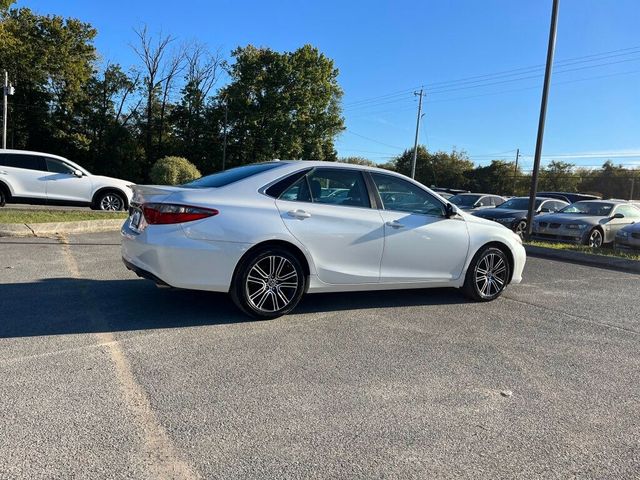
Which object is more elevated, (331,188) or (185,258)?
(331,188)

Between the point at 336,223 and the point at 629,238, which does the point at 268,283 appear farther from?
the point at 629,238

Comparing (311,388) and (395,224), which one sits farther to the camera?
(395,224)

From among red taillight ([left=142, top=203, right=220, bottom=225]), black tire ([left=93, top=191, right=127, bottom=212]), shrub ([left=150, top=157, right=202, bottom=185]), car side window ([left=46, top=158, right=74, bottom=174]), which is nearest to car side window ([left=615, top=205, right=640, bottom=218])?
red taillight ([left=142, top=203, right=220, bottom=225])

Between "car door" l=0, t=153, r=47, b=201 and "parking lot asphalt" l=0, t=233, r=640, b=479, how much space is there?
7.43 m

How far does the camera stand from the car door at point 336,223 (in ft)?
16.8

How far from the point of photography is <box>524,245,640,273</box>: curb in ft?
32.6

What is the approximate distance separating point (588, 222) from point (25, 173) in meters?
14.4

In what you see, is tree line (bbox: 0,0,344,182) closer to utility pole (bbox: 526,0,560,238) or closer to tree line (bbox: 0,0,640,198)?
tree line (bbox: 0,0,640,198)

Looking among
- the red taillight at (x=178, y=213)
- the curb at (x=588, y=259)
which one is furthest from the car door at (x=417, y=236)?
the curb at (x=588, y=259)

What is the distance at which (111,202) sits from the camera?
44.7ft

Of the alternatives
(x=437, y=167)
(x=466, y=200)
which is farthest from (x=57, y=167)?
(x=437, y=167)

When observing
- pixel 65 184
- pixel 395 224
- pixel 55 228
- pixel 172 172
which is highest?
pixel 172 172

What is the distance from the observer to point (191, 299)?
5762mm

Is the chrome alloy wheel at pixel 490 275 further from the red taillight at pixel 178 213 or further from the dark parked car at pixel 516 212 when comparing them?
the dark parked car at pixel 516 212
